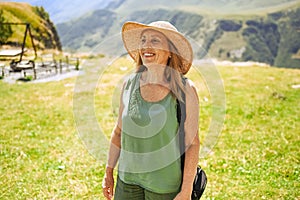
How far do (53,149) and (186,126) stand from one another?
7.17 meters

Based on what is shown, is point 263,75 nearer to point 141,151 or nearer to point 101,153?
point 101,153

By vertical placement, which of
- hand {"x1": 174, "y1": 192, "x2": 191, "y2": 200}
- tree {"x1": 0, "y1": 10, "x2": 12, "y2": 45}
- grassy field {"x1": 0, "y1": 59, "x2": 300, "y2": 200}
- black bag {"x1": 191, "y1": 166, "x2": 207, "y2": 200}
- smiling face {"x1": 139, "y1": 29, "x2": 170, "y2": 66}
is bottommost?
grassy field {"x1": 0, "y1": 59, "x2": 300, "y2": 200}

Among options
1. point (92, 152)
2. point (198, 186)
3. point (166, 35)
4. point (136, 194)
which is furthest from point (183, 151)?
point (92, 152)

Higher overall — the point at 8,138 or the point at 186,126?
the point at 186,126

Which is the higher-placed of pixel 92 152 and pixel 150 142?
pixel 150 142

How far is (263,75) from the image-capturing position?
85.5ft

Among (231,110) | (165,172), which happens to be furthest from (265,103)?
(165,172)

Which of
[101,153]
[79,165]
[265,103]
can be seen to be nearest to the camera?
[79,165]

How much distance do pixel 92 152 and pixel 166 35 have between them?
5871mm

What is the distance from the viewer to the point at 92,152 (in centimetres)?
859

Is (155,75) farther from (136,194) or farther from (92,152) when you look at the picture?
(92,152)

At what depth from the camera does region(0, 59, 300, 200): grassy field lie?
6.95 m

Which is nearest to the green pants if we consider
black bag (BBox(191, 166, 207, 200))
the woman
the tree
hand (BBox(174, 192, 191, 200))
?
the woman

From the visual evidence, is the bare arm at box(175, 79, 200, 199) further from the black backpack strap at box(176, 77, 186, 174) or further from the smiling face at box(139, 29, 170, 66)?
the smiling face at box(139, 29, 170, 66)
